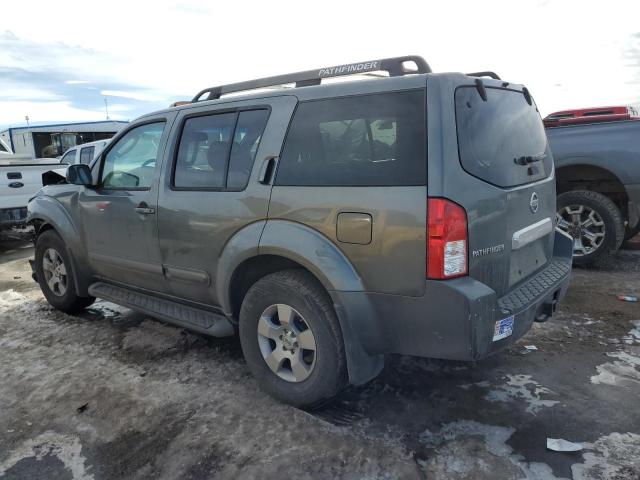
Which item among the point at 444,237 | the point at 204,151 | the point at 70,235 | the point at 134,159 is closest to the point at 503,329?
the point at 444,237

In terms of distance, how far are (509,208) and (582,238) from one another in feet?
12.2

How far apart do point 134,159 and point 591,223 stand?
16.2 ft

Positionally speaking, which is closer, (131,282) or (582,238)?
(131,282)

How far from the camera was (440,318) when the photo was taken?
93.4 inches

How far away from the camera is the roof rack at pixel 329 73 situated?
2.82m

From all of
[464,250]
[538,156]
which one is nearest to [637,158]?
[538,156]

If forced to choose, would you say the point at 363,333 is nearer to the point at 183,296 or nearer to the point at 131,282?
the point at 183,296

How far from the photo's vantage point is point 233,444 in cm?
262

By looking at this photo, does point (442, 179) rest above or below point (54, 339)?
above

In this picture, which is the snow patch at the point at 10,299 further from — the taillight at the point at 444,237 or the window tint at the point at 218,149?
the taillight at the point at 444,237

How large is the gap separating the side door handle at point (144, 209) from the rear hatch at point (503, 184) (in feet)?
7.31

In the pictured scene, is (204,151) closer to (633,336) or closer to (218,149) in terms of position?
(218,149)

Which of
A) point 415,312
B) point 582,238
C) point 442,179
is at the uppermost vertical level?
point 442,179

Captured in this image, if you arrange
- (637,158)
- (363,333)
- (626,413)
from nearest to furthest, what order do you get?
(363,333) < (626,413) < (637,158)
